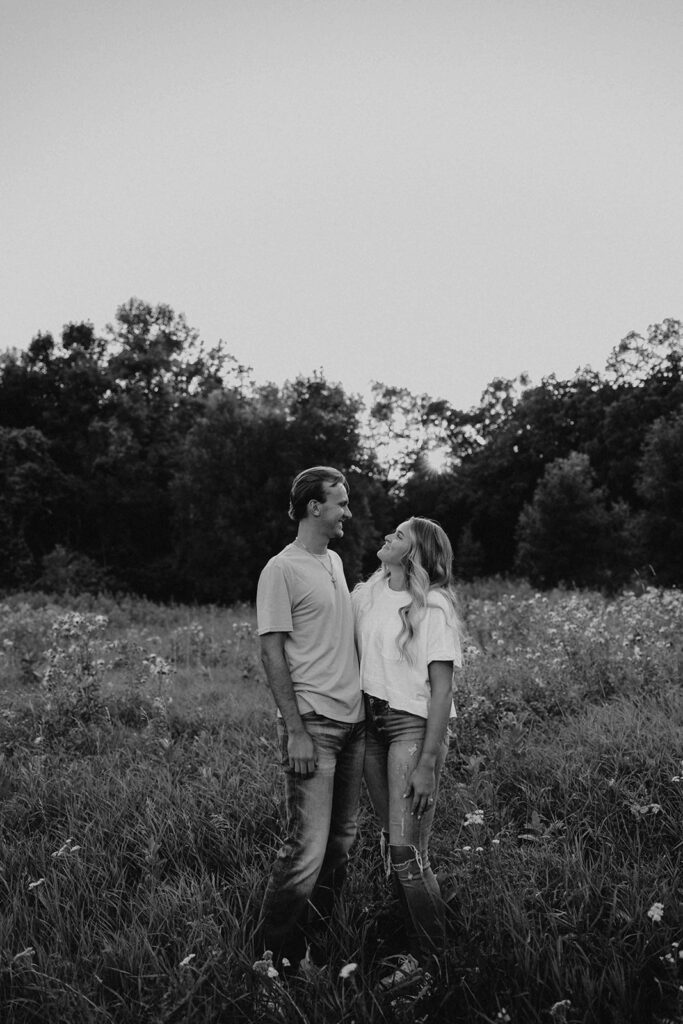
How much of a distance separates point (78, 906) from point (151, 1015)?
3.43 ft

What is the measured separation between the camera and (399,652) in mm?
2977

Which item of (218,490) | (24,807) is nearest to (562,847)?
(24,807)

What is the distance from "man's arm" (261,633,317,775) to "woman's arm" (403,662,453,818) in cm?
44

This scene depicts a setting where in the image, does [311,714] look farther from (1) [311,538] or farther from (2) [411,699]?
(1) [311,538]

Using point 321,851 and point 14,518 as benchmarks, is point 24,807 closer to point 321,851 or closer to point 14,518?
point 321,851

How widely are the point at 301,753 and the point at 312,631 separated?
0.52 m

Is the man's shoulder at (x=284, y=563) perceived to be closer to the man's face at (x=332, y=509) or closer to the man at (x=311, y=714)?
the man at (x=311, y=714)

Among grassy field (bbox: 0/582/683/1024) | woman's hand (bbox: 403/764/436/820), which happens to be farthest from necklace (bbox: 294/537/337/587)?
grassy field (bbox: 0/582/683/1024)

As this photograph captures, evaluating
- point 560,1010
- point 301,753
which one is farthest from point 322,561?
point 560,1010

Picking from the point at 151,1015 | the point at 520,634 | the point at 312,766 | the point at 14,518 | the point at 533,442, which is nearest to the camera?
the point at 151,1015

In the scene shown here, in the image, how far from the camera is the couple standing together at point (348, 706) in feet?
9.23

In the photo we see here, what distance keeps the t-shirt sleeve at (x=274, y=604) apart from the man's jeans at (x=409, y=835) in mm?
545

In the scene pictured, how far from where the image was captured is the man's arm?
9.32 feet

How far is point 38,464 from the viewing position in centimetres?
2858
